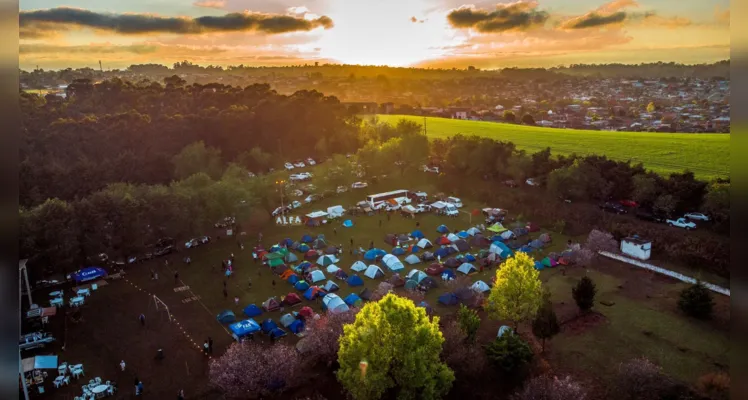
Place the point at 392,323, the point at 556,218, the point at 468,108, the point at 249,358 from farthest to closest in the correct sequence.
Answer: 1. the point at 468,108
2. the point at 556,218
3. the point at 249,358
4. the point at 392,323

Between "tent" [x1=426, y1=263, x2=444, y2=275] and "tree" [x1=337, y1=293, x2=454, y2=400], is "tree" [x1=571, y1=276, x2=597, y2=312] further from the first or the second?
"tree" [x1=337, y1=293, x2=454, y2=400]

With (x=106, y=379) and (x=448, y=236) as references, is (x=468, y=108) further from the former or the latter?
(x=106, y=379)

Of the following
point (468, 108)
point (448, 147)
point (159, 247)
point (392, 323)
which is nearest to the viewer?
point (392, 323)

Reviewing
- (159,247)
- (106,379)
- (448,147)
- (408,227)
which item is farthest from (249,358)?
(448,147)

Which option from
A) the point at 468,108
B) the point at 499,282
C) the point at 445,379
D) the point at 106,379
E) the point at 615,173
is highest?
the point at 468,108

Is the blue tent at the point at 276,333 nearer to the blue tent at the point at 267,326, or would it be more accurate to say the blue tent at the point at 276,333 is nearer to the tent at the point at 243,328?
the blue tent at the point at 267,326

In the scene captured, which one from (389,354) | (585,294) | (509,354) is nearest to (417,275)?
(585,294)

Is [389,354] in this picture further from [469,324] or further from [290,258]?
[290,258]
